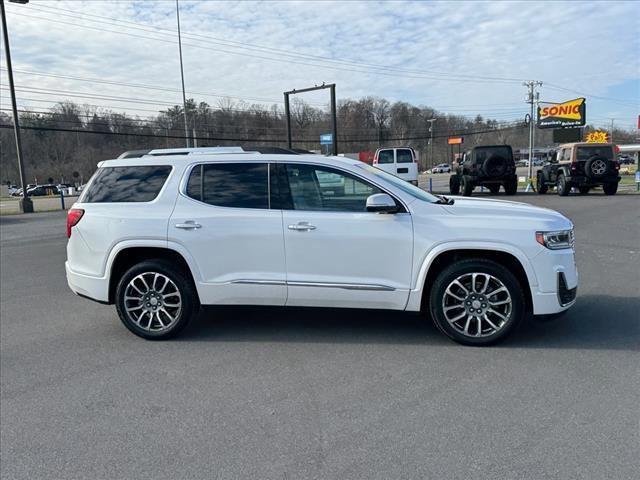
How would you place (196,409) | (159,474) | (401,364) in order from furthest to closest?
(401,364) → (196,409) → (159,474)

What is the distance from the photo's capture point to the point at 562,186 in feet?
Result: 68.8

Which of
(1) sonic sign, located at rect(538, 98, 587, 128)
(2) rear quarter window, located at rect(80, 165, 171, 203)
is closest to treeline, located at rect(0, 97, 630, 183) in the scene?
(1) sonic sign, located at rect(538, 98, 587, 128)

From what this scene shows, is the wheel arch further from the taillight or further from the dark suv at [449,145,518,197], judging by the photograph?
the dark suv at [449,145,518,197]

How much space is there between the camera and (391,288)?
4402 mm

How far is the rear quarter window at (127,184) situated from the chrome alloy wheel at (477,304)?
121 inches

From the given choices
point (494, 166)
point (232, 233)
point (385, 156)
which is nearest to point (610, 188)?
point (494, 166)

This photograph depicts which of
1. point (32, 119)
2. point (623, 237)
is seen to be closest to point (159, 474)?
point (623, 237)

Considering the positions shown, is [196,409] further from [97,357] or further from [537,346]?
[537,346]

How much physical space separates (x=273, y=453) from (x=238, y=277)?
6.77 ft

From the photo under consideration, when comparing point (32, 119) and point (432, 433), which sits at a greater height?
point (32, 119)

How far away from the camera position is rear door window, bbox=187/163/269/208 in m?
4.68

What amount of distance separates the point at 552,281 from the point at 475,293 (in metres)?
0.66

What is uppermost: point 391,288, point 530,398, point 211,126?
point 211,126

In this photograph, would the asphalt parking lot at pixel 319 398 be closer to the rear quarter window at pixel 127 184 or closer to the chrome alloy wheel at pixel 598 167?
the rear quarter window at pixel 127 184
